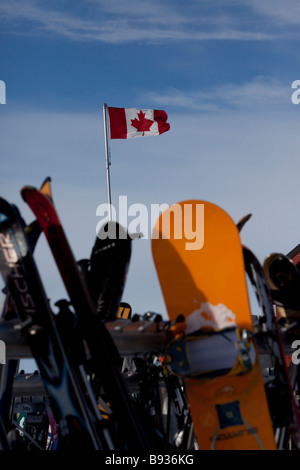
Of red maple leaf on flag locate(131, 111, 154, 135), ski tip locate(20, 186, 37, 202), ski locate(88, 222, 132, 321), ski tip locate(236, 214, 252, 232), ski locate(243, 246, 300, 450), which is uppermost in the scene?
red maple leaf on flag locate(131, 111, 154, 135)

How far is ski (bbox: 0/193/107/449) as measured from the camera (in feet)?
19.3

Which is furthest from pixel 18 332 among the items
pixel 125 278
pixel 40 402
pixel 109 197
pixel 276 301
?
pixel 109 197

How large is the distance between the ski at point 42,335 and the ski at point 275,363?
7.27ft

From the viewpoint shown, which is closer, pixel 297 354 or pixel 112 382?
pixel 112 382

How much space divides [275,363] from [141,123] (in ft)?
38.2

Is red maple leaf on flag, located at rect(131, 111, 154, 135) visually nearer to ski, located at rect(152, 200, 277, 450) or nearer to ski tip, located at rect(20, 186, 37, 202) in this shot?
ski, located at rect(152, 200, 277, 450)

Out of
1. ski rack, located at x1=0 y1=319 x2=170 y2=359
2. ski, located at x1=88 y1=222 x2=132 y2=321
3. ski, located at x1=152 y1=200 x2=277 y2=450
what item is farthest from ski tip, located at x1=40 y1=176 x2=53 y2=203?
ski, located at x1=152 y1=200 x2=277 y2=450

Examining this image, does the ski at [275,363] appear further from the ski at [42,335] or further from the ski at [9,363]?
the ski at [9,363]

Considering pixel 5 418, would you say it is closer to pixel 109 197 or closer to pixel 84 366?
pixel 84 366

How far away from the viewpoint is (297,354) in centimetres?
775

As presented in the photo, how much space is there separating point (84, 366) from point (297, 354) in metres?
2.83

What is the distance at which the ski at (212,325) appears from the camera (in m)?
6.75

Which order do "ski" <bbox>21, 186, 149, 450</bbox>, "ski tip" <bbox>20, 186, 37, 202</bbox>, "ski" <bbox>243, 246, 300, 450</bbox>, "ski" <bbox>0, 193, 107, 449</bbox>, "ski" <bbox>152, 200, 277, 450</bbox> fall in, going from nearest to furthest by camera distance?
"ski" <bbox>0, 193, 107, 449</bbox>, "ski tip" <bbox>20, 186, 37, 202</bbox>, "ski" <bbox>21, 186, 149, 450</bbox>, "ski" <bbox>152, 200, 277, 450</bbox>, "ski" <bbox>243, 246, 300, 450</bbox>

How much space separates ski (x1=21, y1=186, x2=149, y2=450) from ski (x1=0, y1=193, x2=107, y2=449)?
0.82 ft
